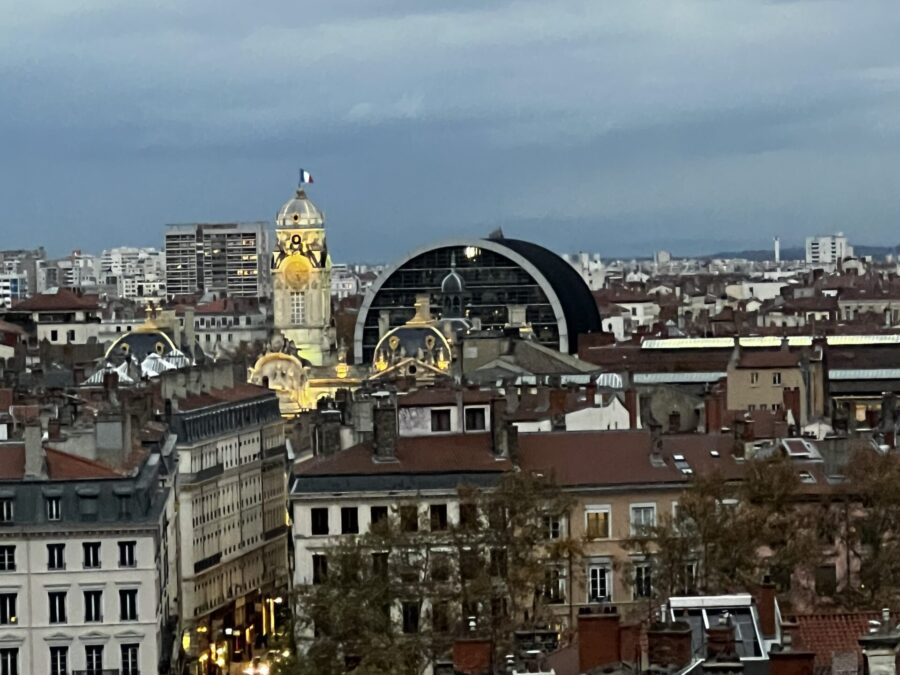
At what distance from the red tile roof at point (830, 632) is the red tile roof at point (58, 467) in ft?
99.1

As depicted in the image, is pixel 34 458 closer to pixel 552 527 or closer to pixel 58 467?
pixel 58 467

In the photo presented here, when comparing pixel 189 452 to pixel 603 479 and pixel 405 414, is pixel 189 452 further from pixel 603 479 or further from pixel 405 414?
pixel 603 479

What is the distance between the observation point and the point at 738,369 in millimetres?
123000

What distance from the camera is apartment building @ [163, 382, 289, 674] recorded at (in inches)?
4215

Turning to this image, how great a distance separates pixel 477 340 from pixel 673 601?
370 feet

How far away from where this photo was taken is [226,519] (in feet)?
385

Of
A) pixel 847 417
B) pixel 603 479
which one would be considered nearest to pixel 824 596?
pixel 603 479

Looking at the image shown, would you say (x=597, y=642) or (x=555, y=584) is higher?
(x=597, y=642)

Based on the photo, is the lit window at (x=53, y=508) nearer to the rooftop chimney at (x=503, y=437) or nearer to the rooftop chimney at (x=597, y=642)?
the rooftop chimney at (x=503, y=437)

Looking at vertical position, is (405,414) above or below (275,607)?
above

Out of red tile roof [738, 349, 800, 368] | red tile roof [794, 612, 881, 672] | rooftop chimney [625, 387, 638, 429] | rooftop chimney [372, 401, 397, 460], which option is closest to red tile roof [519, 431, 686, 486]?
rooftop chimney [372, 401, 397, 460]

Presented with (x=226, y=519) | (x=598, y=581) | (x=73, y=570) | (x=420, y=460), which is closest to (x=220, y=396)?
(x=226, y=519)

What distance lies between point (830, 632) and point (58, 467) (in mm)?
32949

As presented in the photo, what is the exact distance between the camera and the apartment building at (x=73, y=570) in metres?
77.7
